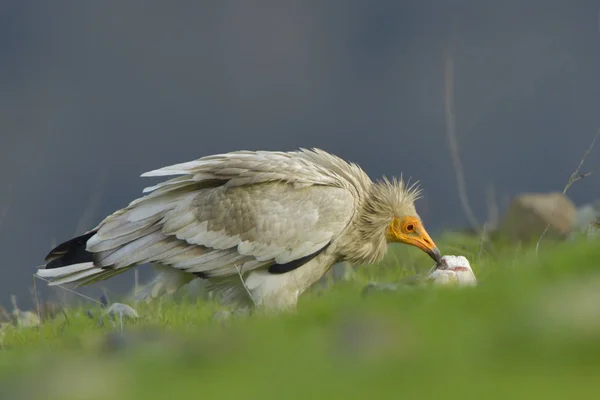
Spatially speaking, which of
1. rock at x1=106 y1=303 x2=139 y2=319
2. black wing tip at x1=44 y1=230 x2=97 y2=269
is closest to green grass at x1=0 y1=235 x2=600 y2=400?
black wing tip at x1=44 y1=230 x2=97 y2=269

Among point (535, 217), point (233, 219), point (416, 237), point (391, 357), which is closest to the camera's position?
point (391, 357)

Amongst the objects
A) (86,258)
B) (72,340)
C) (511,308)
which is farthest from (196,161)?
(511,308)

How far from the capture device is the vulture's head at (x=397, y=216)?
905cm

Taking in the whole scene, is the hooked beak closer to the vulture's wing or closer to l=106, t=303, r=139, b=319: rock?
the vulture's wing

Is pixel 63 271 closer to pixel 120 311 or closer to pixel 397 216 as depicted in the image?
pixel 120 311

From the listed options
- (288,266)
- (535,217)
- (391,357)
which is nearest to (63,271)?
(288,266)

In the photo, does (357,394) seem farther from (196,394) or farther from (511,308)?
(511,308)

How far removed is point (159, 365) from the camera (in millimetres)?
4055

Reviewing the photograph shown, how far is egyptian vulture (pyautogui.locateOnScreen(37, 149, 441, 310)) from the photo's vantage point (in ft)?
27.8

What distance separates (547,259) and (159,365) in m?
2.75

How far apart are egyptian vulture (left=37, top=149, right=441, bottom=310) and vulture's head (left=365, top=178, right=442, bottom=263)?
0.02 metres

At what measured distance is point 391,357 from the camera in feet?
12.0

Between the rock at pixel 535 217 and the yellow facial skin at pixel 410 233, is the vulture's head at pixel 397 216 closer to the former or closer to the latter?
the yellow facial skin at pixel 410 233

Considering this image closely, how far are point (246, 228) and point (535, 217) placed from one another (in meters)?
6.20
